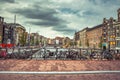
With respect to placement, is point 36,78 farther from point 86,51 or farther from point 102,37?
Result: point 102,37

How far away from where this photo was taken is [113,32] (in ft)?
238

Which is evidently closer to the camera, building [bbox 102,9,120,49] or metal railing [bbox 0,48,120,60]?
metal railing [bbox 0,48,120,60]

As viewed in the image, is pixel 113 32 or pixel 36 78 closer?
pixel 36 78

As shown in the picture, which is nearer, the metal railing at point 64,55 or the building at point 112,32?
the metal railing at point 64,55

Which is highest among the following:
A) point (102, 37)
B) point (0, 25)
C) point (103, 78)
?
point (0, 25)

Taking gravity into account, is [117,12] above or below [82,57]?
above

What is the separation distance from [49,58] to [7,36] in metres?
88.6

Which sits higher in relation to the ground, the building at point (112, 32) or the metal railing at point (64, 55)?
the building at point (112, 32)

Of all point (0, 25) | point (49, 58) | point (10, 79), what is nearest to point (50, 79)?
point (10, 79)

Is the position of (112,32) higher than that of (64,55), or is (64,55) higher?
(112,32)

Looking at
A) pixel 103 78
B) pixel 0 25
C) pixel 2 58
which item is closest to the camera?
pixel 103 78

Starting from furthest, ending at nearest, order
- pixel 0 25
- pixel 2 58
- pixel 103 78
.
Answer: pixel 0 25 → pixel 2 58 → pixel 103 78

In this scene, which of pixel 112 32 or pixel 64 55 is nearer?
pixel 64 55

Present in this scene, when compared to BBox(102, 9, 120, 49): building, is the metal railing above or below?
below
